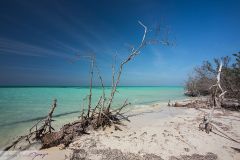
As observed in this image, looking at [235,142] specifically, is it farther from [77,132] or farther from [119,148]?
[77,132]

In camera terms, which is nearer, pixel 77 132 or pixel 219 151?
pixel 219 151

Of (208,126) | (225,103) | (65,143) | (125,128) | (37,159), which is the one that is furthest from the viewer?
(225,103)

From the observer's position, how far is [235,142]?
6.41 metres

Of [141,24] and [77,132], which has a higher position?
[141,24]

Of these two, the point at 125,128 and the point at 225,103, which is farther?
the point at 225,103

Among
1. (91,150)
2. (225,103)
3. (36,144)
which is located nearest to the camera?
(91,150)

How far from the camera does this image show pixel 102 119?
26.2 feet

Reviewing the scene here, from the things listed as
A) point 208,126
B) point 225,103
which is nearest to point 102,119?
point 208,126

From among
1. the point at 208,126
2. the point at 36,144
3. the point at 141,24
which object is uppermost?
the point at 141,24

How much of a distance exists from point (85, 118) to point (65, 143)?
2049 millimetres

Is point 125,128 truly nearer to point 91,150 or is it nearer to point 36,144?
point 91,150

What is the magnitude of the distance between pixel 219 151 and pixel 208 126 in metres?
2.10

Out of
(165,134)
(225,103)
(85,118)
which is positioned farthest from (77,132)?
(225,103)

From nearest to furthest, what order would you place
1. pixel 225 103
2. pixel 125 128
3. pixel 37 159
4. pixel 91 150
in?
pixel 37 159 → pixel 91 150 → pixel 125 128 → pixel 225 103
